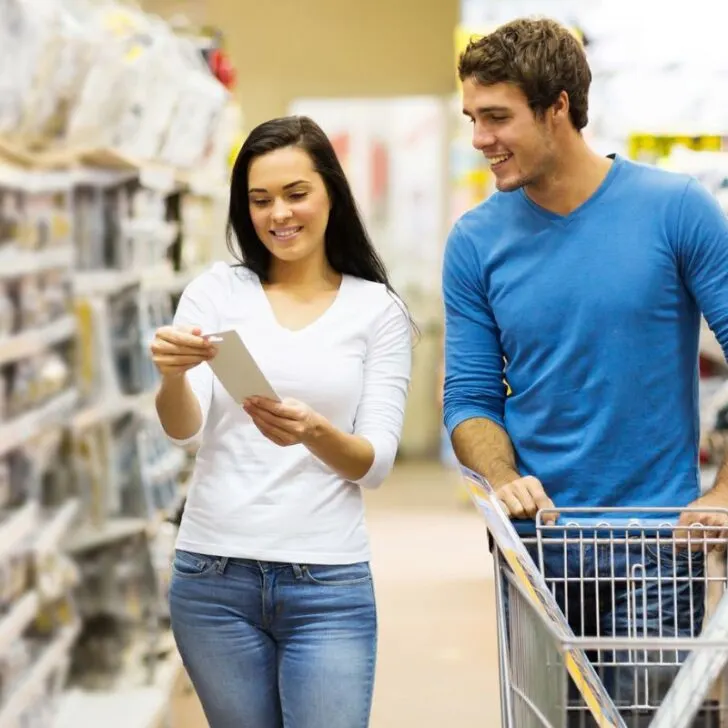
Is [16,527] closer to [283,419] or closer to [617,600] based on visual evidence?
[283,419]

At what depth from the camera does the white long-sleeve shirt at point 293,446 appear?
239cm

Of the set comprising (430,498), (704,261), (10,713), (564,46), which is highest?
(564,46)

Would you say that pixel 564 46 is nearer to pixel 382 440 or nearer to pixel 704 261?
pixel 704 261

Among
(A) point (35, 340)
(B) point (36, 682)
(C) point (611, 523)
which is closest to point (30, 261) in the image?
(A) point (35, 340)

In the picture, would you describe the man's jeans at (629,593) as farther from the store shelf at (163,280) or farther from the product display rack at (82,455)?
the store shelf at (163,280)

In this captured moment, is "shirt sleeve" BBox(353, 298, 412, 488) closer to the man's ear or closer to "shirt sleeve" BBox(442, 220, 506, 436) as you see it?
"shirt sleeve" BBox(442, 220, 506, 436)

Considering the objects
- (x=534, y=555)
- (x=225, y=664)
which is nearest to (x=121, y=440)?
(x=225, y=664)

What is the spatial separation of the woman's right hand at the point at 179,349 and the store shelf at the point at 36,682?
54.4 inches

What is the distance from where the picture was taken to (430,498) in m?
9.98

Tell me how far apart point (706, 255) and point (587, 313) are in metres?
0.20

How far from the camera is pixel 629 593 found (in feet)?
7.22

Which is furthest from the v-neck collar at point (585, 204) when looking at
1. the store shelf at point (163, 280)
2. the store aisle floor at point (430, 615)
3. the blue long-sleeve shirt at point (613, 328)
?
the store aisle floor at point (430, 615)

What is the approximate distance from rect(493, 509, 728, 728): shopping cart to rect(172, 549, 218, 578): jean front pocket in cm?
53

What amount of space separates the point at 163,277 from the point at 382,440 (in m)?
2.55
